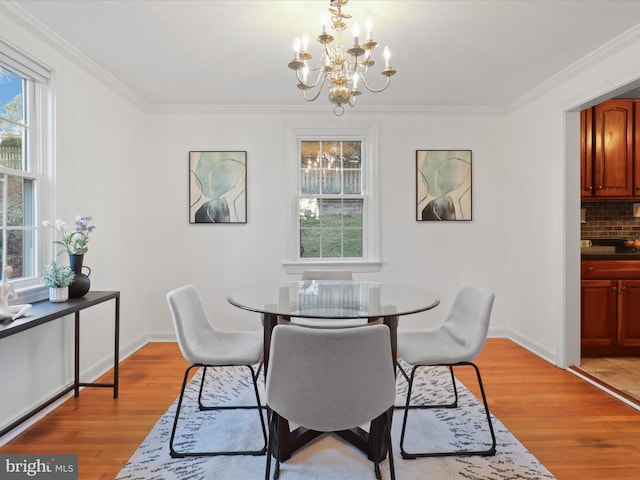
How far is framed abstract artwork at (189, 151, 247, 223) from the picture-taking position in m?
4.14

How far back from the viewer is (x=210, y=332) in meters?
2.54

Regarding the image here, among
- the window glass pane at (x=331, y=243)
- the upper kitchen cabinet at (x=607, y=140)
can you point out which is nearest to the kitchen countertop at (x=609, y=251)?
the upper kitchen cabinet at (x=607, y=140)

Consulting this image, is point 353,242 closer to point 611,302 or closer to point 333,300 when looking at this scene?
point 333,300

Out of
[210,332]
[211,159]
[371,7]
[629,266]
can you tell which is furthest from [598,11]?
[211,159]

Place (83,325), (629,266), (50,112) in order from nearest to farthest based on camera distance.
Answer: (50,112)
(83,325)
(629,266)

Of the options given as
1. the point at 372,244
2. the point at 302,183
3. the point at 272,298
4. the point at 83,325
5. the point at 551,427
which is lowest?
the point at 551,427

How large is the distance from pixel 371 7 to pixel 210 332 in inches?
89.5

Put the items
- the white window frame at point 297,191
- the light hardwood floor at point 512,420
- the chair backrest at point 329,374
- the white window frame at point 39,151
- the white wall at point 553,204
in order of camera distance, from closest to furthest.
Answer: the chair backrest at point 329,374, the light hardwood floor at point 512,420, the white window frame at point 39,151, the white wall at point 553,204, the white window frame at point 297,191

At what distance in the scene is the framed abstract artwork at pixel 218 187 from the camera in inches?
163

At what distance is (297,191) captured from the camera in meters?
4.23

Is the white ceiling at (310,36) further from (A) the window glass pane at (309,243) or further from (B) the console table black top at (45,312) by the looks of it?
(B) the console table black top at (45,312)

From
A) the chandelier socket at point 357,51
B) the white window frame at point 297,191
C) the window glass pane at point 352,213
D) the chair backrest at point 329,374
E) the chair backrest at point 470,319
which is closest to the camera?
the chair backrest at point 329,374

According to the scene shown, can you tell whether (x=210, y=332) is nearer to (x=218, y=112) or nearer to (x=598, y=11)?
(x=218, y=112)

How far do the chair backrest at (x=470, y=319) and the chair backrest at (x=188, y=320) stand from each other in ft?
5.04
